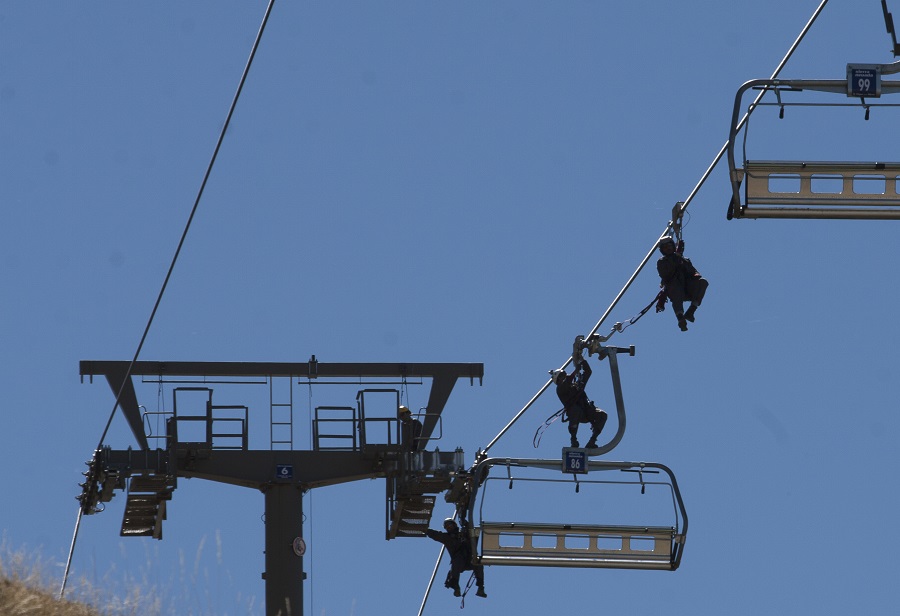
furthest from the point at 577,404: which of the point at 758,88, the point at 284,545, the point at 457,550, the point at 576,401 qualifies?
the point at 284,545

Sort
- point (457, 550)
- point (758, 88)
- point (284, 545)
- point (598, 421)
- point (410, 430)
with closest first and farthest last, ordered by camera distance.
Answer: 1. point (758, 88)
2. point (598, 421)
3. point (457, 550)
4. point (410, 430)
5. point (284, 545)

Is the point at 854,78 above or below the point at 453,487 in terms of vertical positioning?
above

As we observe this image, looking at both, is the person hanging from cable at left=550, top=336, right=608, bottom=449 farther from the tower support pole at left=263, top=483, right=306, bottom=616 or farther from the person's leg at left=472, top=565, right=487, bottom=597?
the tower support pole at left=263, top=483, right=306, bottom=616

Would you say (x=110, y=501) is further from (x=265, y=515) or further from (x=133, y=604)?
(x=133, y=604)

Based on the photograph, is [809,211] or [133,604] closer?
[133,604]

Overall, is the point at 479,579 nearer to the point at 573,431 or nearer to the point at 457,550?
the point at 457,550

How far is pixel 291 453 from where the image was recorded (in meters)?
25.9

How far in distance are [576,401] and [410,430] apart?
211 inches

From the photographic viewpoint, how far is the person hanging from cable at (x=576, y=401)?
1962cm

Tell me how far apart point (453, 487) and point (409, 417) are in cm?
269

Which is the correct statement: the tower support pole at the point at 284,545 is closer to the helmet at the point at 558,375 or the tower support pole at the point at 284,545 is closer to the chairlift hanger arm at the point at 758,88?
the helmet at the point at 558,375

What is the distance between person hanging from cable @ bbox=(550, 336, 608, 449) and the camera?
19625 mm

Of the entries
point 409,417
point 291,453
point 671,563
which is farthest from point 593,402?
point 291,453

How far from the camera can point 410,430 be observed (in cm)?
2481
